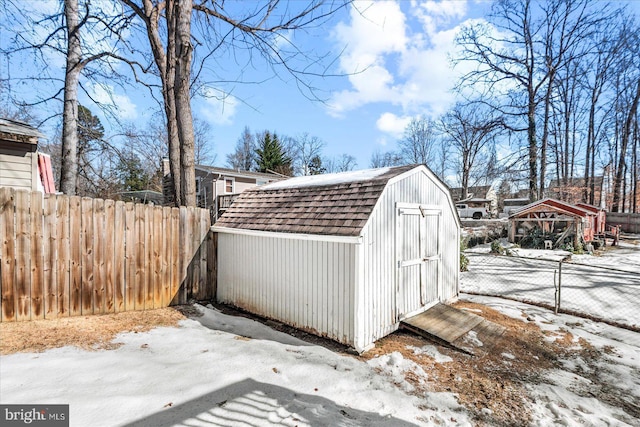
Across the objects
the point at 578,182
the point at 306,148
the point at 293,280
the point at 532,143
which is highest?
the point at 306,148

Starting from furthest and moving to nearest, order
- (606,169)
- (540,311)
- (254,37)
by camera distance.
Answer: (606,169)
(254,37)
(540,311)

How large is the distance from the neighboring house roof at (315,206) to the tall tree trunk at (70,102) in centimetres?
431

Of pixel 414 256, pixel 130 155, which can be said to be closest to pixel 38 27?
pixel 414 256

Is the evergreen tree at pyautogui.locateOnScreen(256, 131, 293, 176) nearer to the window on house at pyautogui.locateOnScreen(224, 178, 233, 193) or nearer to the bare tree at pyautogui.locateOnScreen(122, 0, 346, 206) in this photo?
the window on house at pyautogui.locateOnScreen(224, 178, 233, 193)

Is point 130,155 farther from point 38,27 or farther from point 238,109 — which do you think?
point 238,109

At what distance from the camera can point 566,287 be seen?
774cm

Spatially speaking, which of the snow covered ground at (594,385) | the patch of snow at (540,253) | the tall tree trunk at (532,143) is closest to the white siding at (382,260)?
the snow covered ground at (594,385)

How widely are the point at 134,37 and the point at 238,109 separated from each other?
4119 mm

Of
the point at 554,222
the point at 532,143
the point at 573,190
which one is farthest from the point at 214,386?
the point at 573,190

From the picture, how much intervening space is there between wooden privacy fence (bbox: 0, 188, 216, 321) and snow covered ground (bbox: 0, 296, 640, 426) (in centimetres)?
123

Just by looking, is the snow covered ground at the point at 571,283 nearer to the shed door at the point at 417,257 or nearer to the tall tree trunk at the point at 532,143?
the shed door at the point at 417,257

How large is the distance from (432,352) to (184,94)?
7.06 meters

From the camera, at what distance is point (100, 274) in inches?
186

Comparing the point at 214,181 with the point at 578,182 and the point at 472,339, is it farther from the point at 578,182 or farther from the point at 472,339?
the point at 578,182
